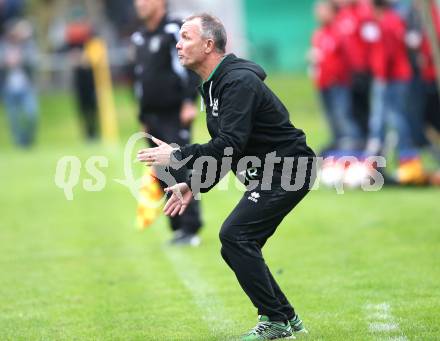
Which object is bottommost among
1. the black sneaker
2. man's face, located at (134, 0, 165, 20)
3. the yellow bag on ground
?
the yellow bag on ground

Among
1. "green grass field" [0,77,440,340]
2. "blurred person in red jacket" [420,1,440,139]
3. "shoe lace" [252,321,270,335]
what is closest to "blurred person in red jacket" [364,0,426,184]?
"blurred person in red jacket" [420,1,440,139]

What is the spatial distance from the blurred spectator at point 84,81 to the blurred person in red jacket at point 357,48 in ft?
32.3

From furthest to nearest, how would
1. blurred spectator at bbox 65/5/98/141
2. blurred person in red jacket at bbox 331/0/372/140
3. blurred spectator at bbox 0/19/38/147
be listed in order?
blurred spectator at bbox 65/5/98/141, blurred spectator at bbox 0/19/38/147, blurred person in red jacket at bbox 331/0/372/140

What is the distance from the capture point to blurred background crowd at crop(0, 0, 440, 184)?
14.6 meters

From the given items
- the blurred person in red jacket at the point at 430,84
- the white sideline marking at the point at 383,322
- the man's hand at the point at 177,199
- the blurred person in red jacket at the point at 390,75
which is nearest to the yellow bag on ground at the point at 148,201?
the white sideline marking at the point at 383,322

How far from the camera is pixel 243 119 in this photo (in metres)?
6.01

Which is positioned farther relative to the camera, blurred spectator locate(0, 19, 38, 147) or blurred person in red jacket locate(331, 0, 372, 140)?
blurred spectator locate(0, 19, 38, 147)

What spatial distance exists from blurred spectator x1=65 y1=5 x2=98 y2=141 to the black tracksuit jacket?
18690 millimetres

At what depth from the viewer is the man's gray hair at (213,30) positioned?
6250 mm

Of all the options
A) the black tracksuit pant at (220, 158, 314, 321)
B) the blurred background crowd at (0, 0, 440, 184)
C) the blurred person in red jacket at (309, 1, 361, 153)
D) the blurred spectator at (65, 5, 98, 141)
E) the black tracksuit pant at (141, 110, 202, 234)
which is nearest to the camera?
the black tracksuit pant at (220, 158, 314, 321)

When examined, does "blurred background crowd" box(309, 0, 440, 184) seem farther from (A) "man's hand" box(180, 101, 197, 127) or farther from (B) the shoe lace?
(B) the shoe lace

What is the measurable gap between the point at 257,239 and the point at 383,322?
43.9 inches

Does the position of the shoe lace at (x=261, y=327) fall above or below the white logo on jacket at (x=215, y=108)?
below

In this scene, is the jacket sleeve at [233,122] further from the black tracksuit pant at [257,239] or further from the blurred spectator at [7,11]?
the blurred spectator at [7,11]
